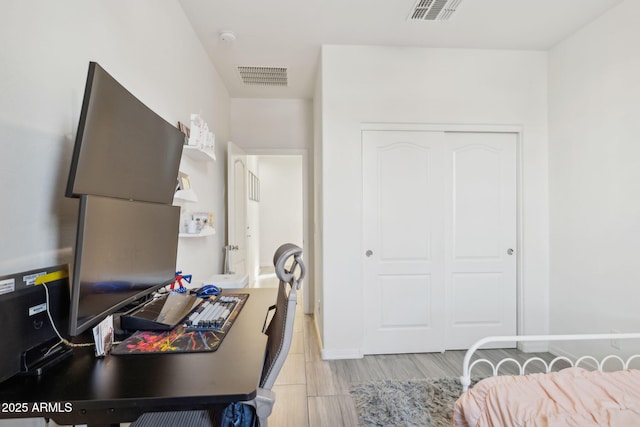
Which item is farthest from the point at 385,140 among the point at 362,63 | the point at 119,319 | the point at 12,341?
the point at 12,341

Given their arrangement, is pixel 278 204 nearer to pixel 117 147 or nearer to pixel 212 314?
pixel 212 314

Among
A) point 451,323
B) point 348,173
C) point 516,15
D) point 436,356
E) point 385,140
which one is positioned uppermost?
point 516,15

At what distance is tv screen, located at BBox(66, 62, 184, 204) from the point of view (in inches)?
31.7

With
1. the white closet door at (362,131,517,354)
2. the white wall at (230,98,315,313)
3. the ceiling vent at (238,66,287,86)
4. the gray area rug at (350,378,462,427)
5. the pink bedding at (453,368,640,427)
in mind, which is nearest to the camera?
the pink bedding at (453,368,640,427)

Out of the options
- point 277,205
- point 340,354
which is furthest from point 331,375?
point 277,205

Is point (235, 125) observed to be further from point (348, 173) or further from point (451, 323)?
point (451, 323)

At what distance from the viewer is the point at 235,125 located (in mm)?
3865

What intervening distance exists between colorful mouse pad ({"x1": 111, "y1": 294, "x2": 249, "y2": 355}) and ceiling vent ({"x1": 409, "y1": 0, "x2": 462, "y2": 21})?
2.45 meters

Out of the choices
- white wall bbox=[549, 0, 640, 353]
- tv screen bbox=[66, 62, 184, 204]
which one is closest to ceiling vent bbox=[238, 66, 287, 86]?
tv screen bbox=[66, 62, 184, 204]

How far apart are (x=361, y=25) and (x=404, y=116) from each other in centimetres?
84

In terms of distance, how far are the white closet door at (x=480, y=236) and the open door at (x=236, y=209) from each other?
2169 millimetres

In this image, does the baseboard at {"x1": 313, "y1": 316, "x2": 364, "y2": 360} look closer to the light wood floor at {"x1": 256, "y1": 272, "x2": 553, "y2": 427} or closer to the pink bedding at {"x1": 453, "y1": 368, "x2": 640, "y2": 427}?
the light wood floor at {"x1": 256, "y1": 272, "x2": 553, "y2": 427}

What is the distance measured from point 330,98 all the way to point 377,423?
2472 millimetres

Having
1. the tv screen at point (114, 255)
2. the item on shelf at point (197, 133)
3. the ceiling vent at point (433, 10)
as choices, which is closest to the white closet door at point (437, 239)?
the ceiling vent at point (433, 10)
